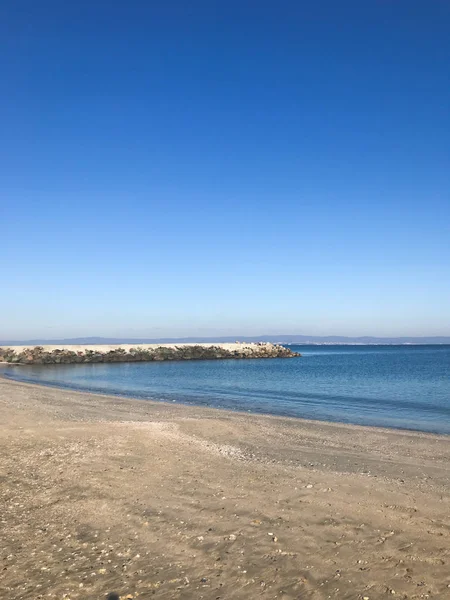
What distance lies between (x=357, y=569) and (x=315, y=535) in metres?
1.15

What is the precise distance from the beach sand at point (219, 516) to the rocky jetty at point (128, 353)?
57.3 meters

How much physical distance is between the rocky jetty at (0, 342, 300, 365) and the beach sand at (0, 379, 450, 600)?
57320mm

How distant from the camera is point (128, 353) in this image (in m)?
76.8

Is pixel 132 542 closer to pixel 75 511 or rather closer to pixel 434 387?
pixel 75 511

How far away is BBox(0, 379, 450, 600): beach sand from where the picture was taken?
19.6 ft

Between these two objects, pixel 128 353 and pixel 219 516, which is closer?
pixel 219 516

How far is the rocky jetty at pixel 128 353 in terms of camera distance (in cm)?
6931

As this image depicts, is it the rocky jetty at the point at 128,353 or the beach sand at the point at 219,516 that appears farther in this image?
the rocky jetty at the point at 128,353

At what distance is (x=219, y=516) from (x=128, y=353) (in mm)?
70578

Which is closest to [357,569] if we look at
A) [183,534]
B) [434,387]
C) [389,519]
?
[389,519]

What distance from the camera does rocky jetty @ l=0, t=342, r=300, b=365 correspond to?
69.3 meters

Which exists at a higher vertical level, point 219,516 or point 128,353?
point 128,353

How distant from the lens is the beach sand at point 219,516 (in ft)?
19.6

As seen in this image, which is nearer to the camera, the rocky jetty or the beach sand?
the beach sand
